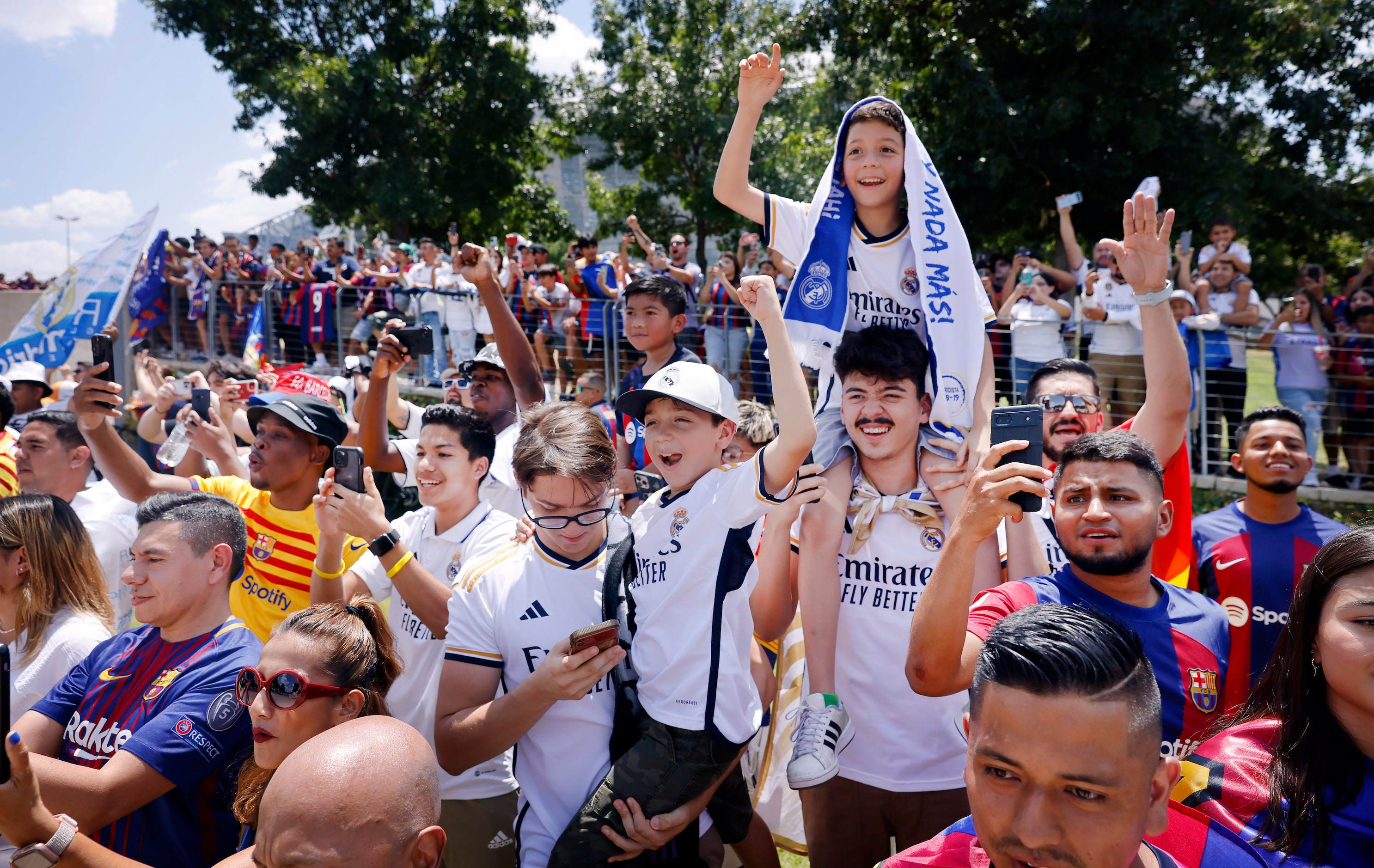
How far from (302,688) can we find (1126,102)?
511 inches

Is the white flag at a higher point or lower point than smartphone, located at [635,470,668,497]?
higher

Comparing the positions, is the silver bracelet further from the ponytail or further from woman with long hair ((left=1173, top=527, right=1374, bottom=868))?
the ponytail

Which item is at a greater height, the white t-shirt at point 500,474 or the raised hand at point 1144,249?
the raised hand at point 1144,249

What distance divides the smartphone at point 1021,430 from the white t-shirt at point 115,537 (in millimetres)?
4074

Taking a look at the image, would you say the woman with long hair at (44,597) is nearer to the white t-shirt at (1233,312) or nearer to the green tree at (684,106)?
the white t-shirt at (1233,312)

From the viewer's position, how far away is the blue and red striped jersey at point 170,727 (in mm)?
2643

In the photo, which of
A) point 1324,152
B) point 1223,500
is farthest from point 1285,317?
point 1324,152

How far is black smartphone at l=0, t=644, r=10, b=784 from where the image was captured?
6.64 ft

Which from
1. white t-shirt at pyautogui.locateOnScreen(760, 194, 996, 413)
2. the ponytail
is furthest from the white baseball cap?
the ponytail

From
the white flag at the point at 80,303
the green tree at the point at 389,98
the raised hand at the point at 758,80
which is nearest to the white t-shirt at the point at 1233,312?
the raised hand at the point at 758,80

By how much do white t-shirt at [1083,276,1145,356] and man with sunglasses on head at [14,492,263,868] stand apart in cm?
746

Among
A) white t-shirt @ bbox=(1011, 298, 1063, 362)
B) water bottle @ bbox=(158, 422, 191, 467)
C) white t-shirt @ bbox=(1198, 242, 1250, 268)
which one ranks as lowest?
water bottle @ bbox=(158, 422, 191, 467)

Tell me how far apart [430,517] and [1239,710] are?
311 cm

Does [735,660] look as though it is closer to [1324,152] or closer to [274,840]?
[274,840]
